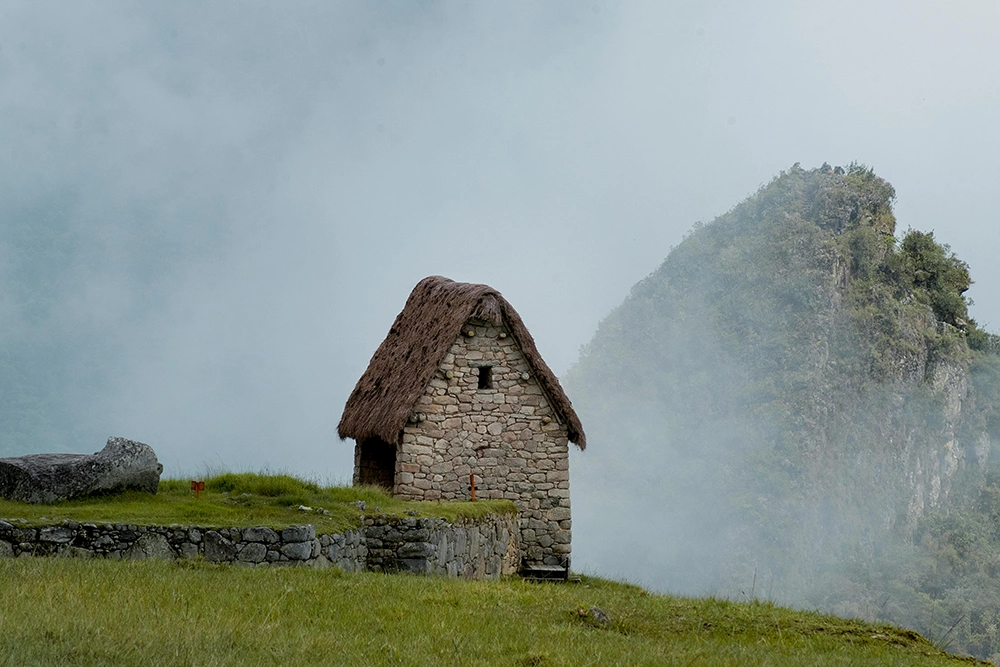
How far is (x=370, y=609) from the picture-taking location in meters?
10.3

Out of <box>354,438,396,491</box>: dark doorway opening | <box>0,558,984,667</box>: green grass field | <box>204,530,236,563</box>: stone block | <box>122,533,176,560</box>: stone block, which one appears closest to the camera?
<box>0,558,984,667</box>: green grass field

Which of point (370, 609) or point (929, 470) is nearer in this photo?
point (370, 609)

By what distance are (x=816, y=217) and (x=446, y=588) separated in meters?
67.9

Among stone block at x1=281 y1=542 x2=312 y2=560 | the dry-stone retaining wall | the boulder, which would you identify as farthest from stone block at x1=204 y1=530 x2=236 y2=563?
the boulder

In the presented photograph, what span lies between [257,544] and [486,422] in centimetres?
827

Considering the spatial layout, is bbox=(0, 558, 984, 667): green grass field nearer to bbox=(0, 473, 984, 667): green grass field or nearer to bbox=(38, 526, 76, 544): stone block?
bbox=(0, 473, 984, 667): green grass field

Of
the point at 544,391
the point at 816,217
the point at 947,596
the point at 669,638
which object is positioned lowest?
the point at 947,596

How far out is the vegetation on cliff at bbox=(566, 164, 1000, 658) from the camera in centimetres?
6019

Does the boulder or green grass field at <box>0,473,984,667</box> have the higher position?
the boulder

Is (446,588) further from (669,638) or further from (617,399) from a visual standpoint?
(617,399)

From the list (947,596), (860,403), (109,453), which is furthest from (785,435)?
(109,453)

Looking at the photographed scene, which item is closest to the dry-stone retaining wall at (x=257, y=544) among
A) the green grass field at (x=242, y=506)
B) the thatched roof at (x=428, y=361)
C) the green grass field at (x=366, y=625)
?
the green grass field at (x=242, y=506)

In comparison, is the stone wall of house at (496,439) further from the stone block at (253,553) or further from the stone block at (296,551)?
the stone block at (253,553)

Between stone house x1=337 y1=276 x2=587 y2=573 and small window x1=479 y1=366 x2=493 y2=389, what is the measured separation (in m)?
0.02
